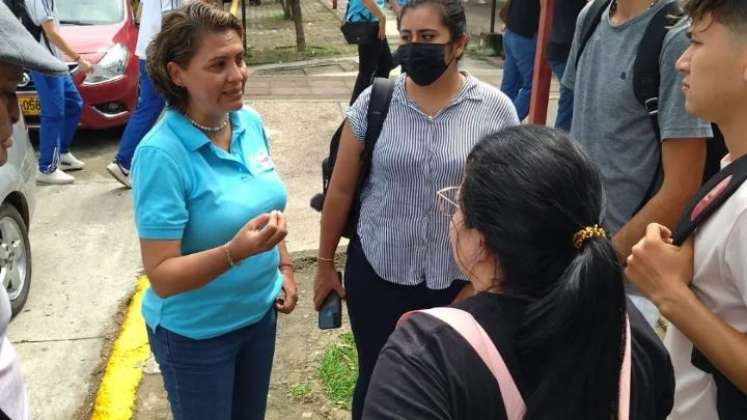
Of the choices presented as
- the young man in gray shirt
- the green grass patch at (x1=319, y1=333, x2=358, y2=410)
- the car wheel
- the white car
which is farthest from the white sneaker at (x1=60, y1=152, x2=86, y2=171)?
the young man in gray shirt

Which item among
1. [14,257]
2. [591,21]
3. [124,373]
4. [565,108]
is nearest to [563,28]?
[565,108]

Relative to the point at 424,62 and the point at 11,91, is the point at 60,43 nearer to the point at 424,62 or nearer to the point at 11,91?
the point at 424,62

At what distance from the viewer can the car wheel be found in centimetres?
396

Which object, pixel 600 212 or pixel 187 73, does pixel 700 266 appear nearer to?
pixel 600 212

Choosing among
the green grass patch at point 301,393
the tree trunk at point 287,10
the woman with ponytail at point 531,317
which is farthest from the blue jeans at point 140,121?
the tree trunk at point 287,10

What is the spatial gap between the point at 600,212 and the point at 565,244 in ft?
0.32

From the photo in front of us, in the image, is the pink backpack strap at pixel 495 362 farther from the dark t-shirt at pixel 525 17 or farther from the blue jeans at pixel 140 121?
→ the dark t-shirt at pixel 525 17

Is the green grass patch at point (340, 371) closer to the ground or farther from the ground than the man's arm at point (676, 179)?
closer to the ground

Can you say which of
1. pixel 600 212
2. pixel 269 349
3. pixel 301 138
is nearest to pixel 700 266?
pixel 600 212

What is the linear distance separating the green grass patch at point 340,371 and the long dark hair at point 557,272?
2191 millimetres

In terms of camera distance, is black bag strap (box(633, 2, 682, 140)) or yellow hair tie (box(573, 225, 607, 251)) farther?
black bag strap (box(633, 2, 682, 140))

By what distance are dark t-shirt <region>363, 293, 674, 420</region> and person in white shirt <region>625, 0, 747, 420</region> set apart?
1.12 ft

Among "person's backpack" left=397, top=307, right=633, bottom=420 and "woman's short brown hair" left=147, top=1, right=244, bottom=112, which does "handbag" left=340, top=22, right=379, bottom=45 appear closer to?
"woman's short brown hair" left=147, top=1, right=244, bottom=112

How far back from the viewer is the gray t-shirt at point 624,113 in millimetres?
2039
